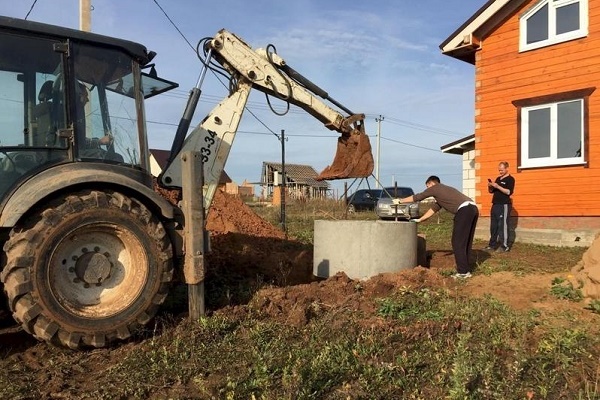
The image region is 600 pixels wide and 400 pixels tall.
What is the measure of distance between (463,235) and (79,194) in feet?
18.6

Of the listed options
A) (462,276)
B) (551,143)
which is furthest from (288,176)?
(462,276)

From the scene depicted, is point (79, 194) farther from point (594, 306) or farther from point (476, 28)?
point (476, 28)

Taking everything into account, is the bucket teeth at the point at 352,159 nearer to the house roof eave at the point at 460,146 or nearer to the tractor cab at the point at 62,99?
the tractor cab at the point at 62,99

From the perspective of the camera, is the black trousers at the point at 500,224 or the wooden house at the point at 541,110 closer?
the black trousers at the point at 500,224

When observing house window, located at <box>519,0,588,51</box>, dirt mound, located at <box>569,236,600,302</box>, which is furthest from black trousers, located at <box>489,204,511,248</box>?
dirt mound, located at <box>569,236,600,302</box>

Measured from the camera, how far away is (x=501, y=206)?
1109cm

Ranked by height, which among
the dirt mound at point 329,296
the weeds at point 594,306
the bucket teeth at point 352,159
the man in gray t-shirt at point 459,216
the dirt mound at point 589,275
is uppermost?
the bucket teeth at point 352,159

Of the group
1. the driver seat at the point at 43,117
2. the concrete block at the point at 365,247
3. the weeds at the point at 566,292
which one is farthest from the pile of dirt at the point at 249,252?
the weeds at the point at 566,292

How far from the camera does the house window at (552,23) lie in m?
11.5

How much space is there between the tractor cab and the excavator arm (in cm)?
102

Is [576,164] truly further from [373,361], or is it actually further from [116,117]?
[116,117]

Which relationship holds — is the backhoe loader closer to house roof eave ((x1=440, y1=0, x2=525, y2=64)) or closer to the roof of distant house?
house roof eave ((x1=440, y1=0, x2=525, y2=64))

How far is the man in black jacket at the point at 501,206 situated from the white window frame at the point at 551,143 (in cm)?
152

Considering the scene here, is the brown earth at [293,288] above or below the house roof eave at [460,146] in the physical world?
below
